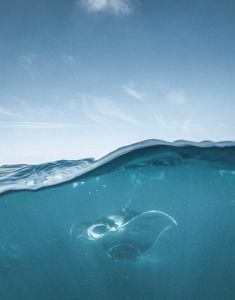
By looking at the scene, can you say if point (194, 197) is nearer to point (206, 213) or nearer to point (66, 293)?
point (206, 213)

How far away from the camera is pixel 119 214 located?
22047mm

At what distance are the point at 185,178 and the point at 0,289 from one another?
4044cm

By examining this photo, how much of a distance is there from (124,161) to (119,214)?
330 inches

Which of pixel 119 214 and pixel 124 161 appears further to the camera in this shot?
pixel 119 214

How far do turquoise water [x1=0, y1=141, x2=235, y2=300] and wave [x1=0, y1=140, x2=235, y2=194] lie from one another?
0.06 meters

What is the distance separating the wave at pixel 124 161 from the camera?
13328mm

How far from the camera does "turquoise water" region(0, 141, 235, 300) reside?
15.9 metres

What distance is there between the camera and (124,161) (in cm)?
1540

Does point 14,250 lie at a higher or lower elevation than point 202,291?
higher

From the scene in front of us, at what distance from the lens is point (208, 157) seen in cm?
1600

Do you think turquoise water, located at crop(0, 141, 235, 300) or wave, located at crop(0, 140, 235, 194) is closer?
wave, located at crop(0, 140, 235, 194)

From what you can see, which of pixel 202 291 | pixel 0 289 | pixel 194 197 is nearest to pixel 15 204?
pixel 194 197

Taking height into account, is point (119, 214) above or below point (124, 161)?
below

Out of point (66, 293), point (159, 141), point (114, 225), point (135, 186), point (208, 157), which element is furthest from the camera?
point (66, 293)
